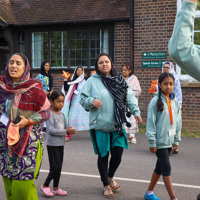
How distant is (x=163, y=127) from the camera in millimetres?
4621

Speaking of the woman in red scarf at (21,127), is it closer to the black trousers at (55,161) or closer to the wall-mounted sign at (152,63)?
the black trousers at (55,161)

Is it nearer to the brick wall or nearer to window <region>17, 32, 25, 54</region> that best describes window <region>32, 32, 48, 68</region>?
window <region>17, 32, 25, 54</region>

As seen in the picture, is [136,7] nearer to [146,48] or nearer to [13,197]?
[146,48]

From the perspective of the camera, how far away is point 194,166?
6.80 m

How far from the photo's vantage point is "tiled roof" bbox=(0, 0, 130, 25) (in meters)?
13.6

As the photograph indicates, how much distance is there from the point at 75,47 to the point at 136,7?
322 cm

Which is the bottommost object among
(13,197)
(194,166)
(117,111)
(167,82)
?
(194,166)

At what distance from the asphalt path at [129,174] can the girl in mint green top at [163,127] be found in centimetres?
56

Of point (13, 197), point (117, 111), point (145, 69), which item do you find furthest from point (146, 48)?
point (13, 197)

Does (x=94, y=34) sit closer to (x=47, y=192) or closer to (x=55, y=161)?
(x=55, y=161)

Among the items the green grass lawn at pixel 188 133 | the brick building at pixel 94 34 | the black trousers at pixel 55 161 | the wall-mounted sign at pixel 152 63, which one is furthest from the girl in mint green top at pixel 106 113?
the wall-mounted sign at pixel 152 63

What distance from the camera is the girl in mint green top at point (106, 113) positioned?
16.2ft

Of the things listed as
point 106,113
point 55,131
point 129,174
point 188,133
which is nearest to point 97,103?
point 106,113

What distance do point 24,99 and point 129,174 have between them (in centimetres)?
298
